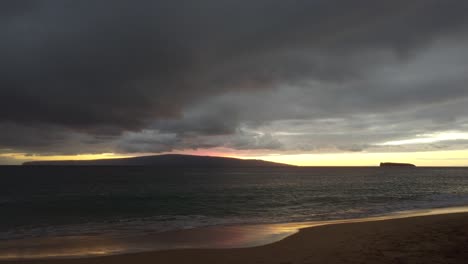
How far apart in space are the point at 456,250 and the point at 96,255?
1588cm

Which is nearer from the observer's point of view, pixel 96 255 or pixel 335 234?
pixel 96 255

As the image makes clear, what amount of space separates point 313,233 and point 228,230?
19.3ft

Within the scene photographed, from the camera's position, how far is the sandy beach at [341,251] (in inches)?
522

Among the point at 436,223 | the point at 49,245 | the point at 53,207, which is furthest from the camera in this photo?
the point at 53,207

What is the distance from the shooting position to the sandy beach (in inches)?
522

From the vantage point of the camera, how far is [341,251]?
14.7m

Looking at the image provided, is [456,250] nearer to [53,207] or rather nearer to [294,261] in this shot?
[294,261]

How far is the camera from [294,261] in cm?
1307

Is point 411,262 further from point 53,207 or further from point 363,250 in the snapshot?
point 53,207

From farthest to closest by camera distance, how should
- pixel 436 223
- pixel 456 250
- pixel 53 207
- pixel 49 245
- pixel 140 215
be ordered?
1. pixel 53 207
2. pixel 140 215
3. pixel 436 223
4. pixel 49 245
5. pixel 456 250

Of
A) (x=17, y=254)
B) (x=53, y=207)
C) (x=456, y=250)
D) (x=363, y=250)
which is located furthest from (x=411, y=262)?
(x=53, y=207)

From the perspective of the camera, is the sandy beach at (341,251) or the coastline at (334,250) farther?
the coastline at (334,250)

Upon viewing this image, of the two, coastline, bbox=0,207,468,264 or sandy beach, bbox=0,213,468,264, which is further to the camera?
coastline, bbox=0,207,468,264

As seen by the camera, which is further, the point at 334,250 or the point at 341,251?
the point at 334,250
